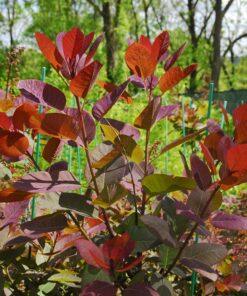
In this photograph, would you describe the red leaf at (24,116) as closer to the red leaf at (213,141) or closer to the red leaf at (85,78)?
the red leaf at (85,78)

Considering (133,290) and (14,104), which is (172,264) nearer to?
(133,290)

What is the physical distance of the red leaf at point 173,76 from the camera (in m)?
1.08

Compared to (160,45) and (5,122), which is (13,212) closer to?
(5,122)

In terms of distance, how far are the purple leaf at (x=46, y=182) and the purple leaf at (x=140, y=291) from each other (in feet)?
0.77

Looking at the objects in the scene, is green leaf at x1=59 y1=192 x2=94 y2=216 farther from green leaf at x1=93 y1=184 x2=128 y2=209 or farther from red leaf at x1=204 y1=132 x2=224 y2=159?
red leaf at x1=204 y1=132 x2=224 y2=159

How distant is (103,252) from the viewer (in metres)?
0.89

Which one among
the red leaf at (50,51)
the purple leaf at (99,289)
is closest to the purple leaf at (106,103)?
the red leaf at (50,51)

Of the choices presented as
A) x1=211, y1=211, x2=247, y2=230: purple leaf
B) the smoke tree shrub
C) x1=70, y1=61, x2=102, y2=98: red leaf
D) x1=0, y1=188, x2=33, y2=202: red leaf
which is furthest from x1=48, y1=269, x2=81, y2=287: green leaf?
x1=70, y1=61, x2=102, y2=98: red leaf

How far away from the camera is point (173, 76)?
109cm

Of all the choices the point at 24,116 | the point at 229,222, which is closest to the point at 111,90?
the point at 24,116

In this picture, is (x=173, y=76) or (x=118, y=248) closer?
(x=118, y=248)

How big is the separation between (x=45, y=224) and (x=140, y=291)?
244 millimetres

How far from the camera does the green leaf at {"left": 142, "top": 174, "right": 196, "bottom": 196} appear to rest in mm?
939

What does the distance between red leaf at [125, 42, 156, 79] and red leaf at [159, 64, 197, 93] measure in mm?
57
